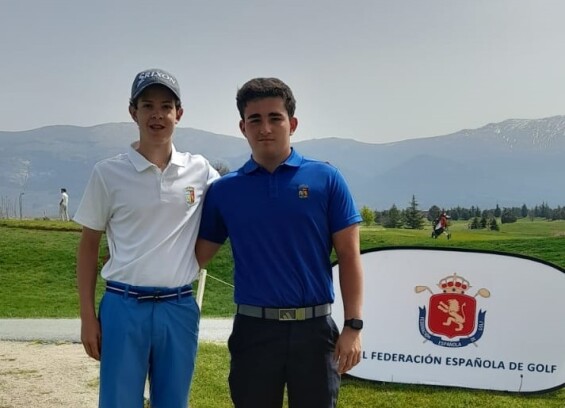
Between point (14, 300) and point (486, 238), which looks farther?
point (486, 238)

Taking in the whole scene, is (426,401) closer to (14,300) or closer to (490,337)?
(490,337)

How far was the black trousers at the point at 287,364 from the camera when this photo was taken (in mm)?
2611

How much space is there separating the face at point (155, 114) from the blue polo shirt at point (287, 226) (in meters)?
0.43

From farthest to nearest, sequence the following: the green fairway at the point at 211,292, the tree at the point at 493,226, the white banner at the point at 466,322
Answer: the tree at the point at 493,226 → the white banner at the point at 466,322 → the green fairway at the point at 211,292

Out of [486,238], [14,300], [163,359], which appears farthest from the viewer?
[486,238]

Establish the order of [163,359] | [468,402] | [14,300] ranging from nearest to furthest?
[163,359] → [468,402] → [14,300]

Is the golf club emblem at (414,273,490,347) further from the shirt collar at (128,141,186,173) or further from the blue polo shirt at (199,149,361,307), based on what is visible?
the shirt collar at (128,141,186,173)

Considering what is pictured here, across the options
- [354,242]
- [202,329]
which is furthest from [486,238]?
[354,242]

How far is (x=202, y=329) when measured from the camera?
32.2 feet

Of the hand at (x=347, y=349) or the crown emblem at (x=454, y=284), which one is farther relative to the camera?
the crown emblem at (x=454, y=284)

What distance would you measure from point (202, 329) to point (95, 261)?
7220 mm

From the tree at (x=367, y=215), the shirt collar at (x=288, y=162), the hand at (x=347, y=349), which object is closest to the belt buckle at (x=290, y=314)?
the hand at (x=347, y=349)

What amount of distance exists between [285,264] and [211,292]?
44.1 ft

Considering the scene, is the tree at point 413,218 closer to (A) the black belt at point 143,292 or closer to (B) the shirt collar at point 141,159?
(B) the shirt collar at point 141,159
